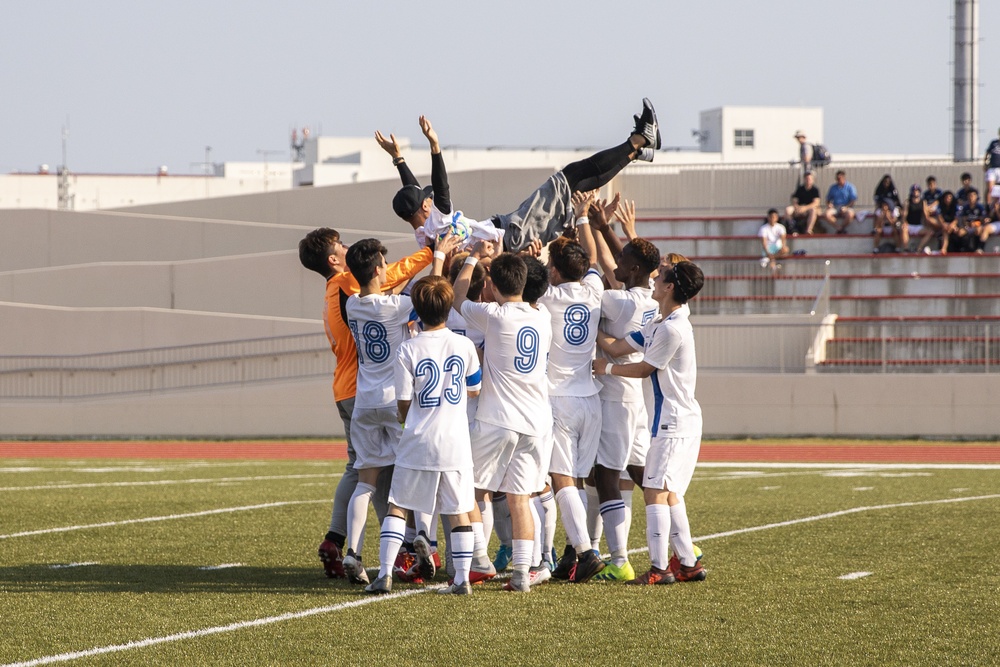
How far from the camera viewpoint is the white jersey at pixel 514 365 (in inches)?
281

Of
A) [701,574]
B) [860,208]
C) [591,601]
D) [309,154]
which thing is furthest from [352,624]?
[309,154]

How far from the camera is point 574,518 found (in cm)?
738

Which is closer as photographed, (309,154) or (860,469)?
(860,469)

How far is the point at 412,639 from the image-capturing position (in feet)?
19.5

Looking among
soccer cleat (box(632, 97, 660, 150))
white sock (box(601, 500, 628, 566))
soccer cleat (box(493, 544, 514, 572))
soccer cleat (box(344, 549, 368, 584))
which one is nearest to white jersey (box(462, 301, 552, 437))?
white sock (box(601, 500, 628, 566))

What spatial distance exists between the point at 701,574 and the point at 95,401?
66.5 feet

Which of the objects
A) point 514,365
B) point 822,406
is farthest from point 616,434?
point 822,406

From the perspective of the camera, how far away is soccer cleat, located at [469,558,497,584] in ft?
24.2

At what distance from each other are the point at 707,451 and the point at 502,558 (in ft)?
41.4

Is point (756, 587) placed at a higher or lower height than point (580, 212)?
lower

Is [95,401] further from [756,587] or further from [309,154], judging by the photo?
[309,154]

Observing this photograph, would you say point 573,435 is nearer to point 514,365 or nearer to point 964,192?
point 514,365

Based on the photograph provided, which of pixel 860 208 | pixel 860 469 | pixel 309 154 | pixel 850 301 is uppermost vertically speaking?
pixel 309 154

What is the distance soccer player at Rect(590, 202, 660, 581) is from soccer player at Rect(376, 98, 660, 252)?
28.6 inches
